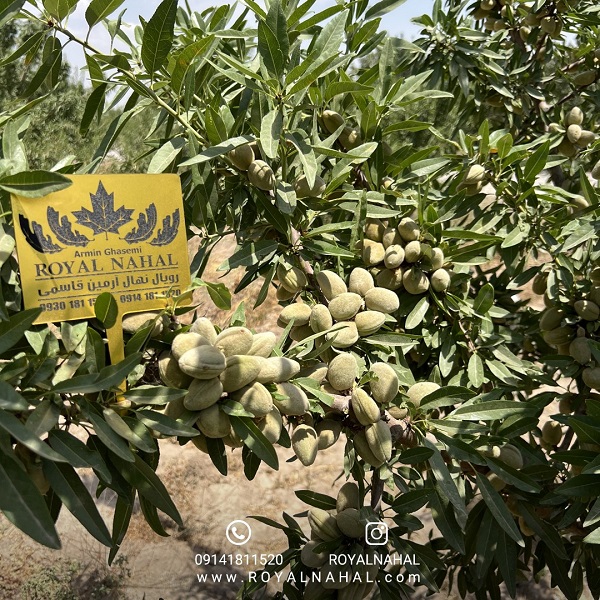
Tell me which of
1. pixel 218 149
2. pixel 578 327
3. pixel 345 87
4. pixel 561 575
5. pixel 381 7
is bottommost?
pixel 561 575

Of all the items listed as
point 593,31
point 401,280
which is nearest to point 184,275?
point 401,280

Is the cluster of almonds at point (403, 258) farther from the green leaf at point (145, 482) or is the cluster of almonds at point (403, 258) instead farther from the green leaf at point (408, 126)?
the green leaf at point (145, 482)

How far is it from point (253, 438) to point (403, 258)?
50 cm

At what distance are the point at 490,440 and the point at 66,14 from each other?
2.75 feet

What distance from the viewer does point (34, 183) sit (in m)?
0.63

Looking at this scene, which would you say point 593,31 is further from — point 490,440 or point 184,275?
point 184,275

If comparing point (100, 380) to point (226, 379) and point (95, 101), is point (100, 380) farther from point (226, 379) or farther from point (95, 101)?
point (95, 101)

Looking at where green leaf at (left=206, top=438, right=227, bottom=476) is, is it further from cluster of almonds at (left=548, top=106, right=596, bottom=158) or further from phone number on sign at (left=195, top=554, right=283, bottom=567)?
cluster of almonds at (left=548, top=106, right=596, bottom=158)

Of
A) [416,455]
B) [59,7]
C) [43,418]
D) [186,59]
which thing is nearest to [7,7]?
[59,7]

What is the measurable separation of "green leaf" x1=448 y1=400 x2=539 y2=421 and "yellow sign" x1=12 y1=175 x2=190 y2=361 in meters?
0.48

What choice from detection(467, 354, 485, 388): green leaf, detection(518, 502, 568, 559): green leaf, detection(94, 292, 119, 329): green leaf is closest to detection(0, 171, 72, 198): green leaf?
detection(94, 292, 119, 329): green leaf

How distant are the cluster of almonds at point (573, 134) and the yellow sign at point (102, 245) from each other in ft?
3.91

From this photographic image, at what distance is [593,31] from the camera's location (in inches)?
62.8

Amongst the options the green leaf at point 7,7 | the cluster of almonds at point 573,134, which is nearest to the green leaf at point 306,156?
the green leaf at point 7,7
